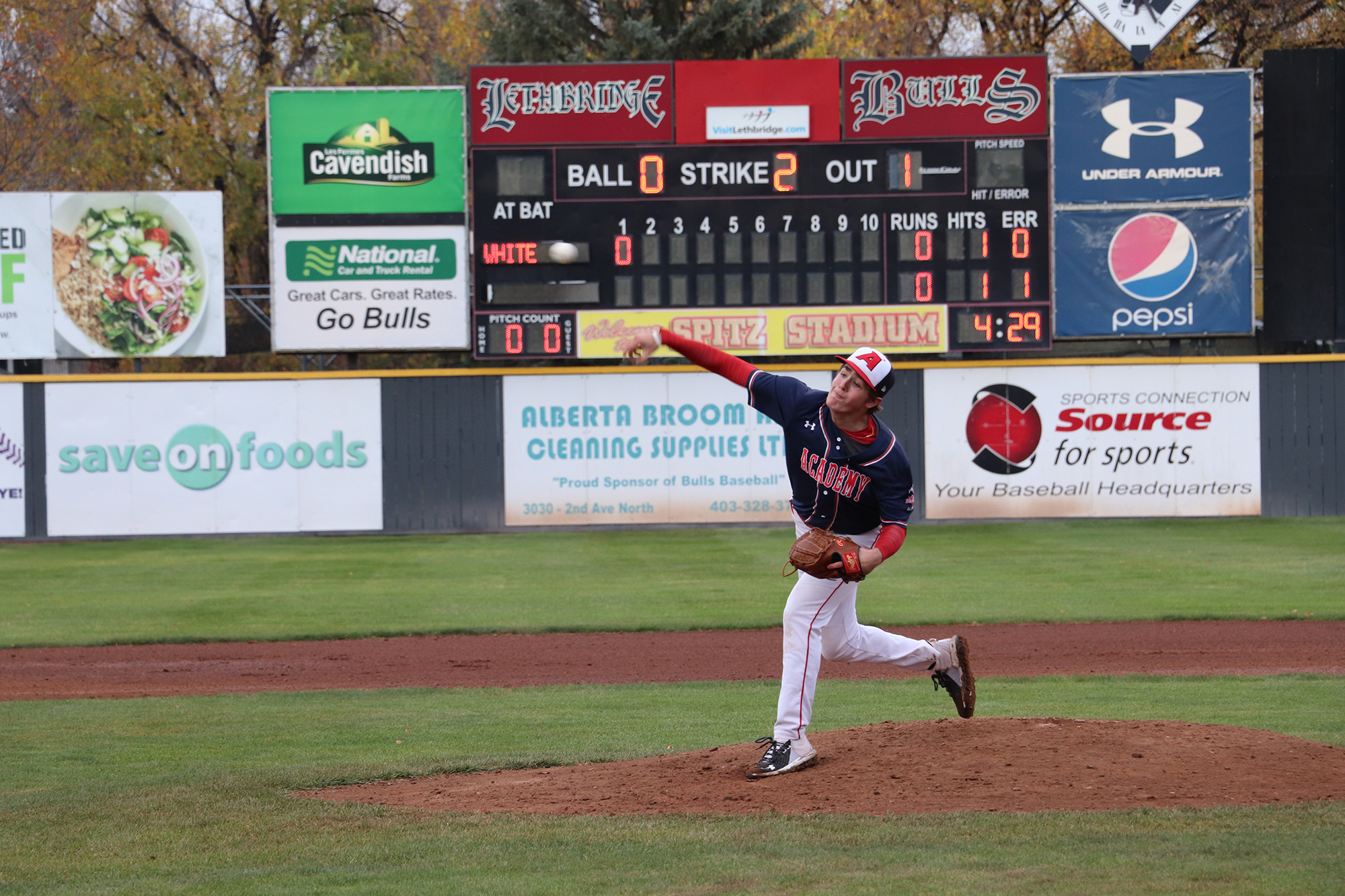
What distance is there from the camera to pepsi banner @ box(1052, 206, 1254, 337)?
20641mm

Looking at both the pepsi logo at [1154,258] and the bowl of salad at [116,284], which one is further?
the bowl of salad at [116,284]

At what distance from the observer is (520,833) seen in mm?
5285

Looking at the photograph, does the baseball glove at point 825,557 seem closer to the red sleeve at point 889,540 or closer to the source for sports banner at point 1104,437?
the red sleeve at point 889,540

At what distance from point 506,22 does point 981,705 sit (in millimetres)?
26368

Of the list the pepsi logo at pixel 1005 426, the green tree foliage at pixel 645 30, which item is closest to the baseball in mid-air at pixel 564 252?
the pepsi logo at pixel 1005 426

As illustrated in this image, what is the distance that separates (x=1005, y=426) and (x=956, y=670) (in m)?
15.4

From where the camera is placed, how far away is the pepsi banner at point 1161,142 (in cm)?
2058

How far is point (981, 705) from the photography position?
8445mm

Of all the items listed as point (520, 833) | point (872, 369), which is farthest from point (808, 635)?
point (520, 833)

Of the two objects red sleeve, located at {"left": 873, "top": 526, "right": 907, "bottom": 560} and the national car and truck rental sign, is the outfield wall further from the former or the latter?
red sleeve, located at {"left": 873, "top": 526, "right": 907, "bottom": 560}

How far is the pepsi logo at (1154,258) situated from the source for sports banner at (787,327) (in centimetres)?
298

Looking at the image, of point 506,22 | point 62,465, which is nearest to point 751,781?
point 62,465

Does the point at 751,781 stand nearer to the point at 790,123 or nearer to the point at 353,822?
the point at 353,822

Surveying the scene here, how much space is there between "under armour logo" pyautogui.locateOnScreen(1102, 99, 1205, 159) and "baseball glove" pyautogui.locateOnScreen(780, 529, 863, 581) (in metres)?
16.7
